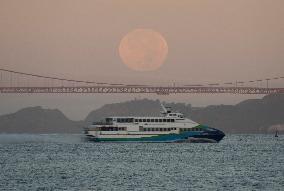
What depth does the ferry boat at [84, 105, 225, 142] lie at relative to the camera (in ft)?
409

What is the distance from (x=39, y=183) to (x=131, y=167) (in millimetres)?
17911

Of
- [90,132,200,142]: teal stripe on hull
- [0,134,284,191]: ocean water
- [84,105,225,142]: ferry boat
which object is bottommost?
[0,134,284,191]: ocean water

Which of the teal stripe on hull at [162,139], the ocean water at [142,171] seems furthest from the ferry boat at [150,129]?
the ocean water at [142,171]

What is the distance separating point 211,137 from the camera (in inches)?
5074

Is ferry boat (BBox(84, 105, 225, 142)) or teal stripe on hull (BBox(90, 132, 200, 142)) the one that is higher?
ferry boat (BBox(84, 105, 225, 142))

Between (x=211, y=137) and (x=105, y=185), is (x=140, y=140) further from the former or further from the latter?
(x=105, y=185)

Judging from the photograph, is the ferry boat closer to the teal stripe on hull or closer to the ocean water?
the teal stripe on hull

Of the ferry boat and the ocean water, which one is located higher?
the ferry boat

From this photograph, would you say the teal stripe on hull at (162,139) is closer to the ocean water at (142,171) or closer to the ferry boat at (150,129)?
the ferry boat at (150,129)

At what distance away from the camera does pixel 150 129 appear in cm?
12556

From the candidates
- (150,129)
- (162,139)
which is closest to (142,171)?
(150,129)

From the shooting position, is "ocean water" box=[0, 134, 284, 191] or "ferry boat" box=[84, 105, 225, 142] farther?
"ferry boat" box=[84, 105, 225, 142]

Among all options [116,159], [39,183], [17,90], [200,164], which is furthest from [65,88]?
[39,183]

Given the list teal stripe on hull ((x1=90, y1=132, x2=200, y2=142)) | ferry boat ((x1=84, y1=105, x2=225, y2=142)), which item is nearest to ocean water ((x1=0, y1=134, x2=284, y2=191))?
teal stripe on hull ((x1=90, y1=132, x2=200, y2=142))
